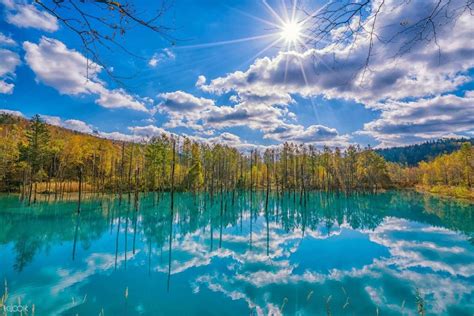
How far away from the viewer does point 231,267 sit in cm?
1414

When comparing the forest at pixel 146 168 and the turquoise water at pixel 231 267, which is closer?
the turquoise water at pixel 231 267

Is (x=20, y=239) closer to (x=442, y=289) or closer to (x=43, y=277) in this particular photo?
(x=43, y=277)

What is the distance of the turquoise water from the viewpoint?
998cm

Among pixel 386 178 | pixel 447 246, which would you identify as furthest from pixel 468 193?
pixel 447 246

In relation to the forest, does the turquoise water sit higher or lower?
lower

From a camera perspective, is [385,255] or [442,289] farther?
[385,255]

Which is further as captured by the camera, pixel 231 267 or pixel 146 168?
pixel 146 168

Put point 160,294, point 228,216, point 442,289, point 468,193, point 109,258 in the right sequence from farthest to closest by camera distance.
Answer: point 468,193 → point 228,216 → point 109,258 → point 442,289 → point 160,294

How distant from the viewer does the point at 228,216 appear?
32062mm

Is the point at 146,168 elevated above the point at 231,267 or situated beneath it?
elevated above

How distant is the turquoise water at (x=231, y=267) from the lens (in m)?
9.98

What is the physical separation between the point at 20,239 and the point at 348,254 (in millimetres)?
22059

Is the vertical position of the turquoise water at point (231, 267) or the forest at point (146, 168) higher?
the forest at point (146, 168)

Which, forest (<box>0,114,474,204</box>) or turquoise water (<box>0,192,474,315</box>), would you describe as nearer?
turquoise water (<box>0,192,474,315</box>)
